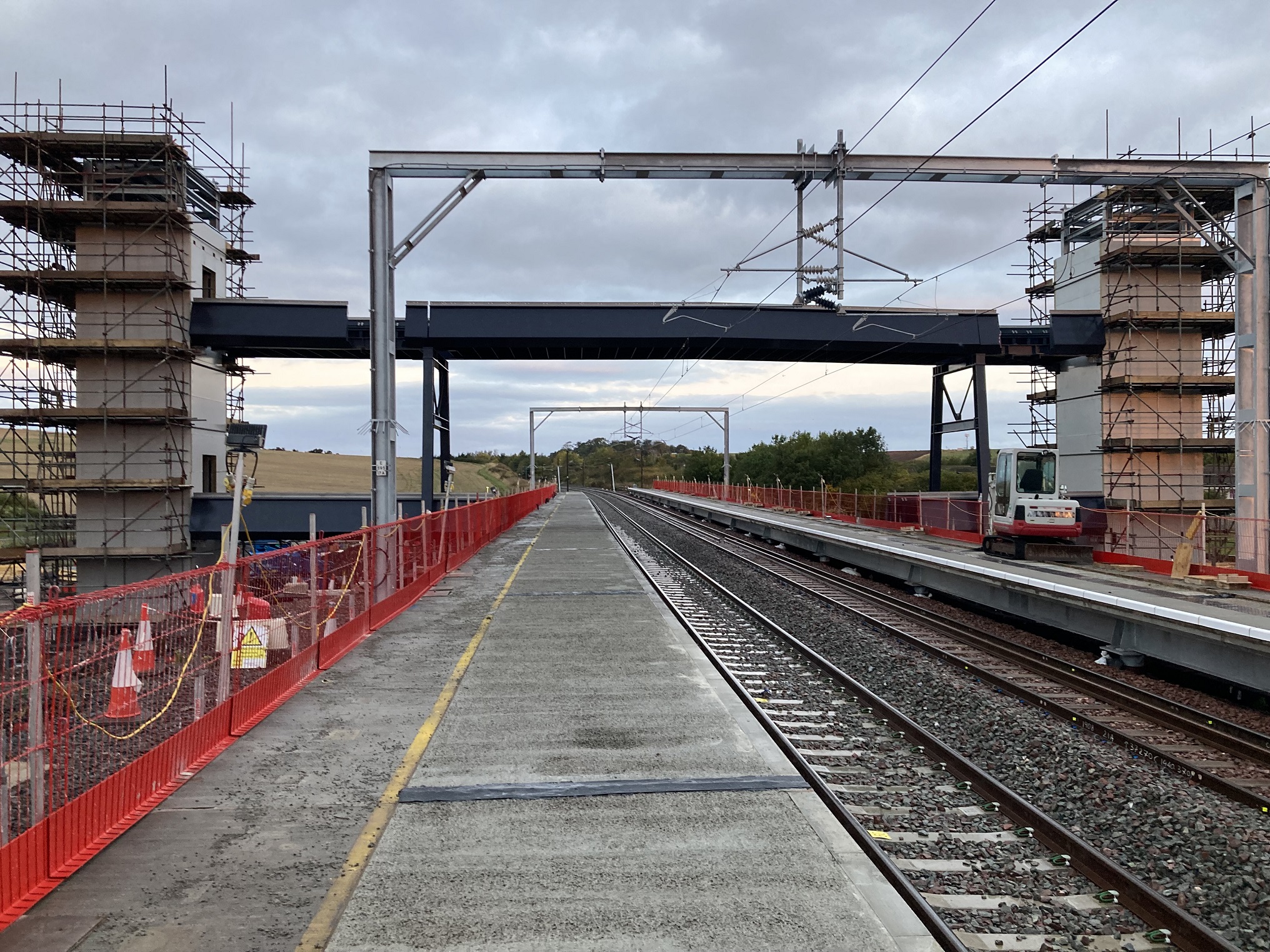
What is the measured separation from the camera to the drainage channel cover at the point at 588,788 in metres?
5.84

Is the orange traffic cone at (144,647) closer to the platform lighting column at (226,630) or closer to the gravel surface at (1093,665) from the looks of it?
the platform lighting column at (226,630)

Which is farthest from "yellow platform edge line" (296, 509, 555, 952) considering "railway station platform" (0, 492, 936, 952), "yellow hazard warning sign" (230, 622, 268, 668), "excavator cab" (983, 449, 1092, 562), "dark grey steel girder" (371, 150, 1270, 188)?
"excavator cab" (983, 449, 1092, 562)

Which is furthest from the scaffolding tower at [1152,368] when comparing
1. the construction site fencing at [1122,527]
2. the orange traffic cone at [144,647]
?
the orange traffic cone at [144,647]

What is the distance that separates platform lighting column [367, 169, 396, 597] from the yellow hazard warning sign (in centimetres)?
753

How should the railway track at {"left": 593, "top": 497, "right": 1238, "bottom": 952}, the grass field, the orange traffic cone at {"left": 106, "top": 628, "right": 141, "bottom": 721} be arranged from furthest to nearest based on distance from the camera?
1. the grass field
2. the orange traffic cone at {"left": 106, "top": 628, "right": 141, "bottom": 721}
3. the railway track at {"left": 593, "top": 497, "right": 1238, "bottom": 952}

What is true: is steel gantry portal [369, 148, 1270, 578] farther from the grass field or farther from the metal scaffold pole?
the grass field

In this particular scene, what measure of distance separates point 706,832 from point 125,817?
11.5ft

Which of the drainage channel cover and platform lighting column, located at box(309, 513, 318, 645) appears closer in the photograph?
the drainage channel cover

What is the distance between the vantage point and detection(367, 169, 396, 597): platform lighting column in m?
16.1

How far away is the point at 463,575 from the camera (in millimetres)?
19453

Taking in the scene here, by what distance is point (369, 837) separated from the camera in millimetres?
5188

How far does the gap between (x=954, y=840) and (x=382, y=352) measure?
1319cm

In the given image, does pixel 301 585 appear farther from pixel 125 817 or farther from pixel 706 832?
pixel 706 832

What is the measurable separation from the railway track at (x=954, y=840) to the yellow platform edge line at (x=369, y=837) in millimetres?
2835
